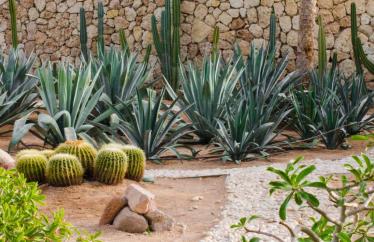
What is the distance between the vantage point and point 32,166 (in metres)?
5.49

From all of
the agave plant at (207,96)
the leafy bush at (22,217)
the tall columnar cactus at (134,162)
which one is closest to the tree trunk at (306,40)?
the agave plant at (207,96)

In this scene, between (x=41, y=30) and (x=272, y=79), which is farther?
(x=41, y=30)

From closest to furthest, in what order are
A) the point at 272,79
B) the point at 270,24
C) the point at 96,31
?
1. the point at 272,79
2. the point at 270,24
3. the point at 96,31

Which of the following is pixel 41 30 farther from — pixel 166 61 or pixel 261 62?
pixel 261 62

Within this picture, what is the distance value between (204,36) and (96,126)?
601cm

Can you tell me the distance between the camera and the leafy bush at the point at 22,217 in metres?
2.07

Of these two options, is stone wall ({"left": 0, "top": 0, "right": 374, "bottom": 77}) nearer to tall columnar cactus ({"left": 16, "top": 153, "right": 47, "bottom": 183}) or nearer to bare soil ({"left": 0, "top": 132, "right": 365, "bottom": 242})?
bare soil ({"left": 0, "top": 132, "right": 365, "bottom": 242})

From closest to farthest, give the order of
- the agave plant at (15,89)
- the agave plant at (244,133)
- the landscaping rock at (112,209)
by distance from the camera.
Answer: the landscaping rock at (112,209) < the agave plant at (244,133) < the agave plant at (15,89)

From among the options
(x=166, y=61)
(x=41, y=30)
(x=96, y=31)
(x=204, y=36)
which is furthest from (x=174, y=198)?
(x=41, y=30)

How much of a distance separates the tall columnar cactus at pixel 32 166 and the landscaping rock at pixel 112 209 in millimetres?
1105

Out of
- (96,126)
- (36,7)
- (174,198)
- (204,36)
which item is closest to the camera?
(174,198)

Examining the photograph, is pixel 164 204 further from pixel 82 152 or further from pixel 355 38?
Result: pixel 355 38

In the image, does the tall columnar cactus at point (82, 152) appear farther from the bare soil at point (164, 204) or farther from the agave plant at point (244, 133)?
the agave plant at point (244, 133)

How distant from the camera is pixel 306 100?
822cm
